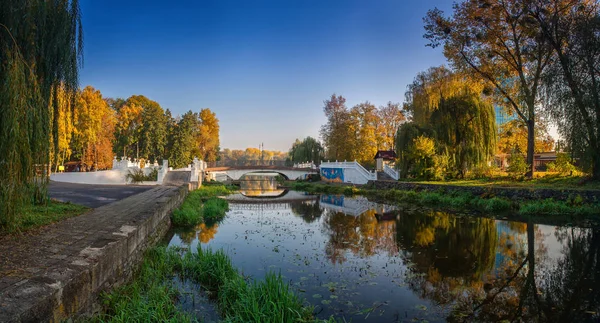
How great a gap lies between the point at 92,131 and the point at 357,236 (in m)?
27.5

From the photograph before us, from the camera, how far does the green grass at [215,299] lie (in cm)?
445

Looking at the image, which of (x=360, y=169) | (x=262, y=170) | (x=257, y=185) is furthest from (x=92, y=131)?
(x=257, y=185)

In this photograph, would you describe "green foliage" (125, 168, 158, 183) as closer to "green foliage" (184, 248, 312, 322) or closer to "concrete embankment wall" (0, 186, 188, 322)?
"concrete embankment wall" (0, 186, 188, 322)

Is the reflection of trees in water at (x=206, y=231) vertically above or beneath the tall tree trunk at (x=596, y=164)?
beneath

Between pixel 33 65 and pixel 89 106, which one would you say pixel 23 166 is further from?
pixel 89 106

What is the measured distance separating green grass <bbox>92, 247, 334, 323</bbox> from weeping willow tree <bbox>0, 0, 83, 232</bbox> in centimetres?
206

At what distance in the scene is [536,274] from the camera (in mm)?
6883

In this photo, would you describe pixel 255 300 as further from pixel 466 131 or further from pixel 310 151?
pixel 310 151

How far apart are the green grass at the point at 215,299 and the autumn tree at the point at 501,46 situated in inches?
783

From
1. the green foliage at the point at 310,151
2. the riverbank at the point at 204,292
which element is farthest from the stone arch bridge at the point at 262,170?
the riverbank at the point at 204,292

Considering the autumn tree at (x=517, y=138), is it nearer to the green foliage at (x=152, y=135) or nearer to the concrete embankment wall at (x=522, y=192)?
the concrete embankment wall at (x=522, y=192)

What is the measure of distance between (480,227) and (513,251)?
351 centimetres

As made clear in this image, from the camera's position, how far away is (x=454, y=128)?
25.3 m

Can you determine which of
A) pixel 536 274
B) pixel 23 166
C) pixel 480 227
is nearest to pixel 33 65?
pixel 23 166
